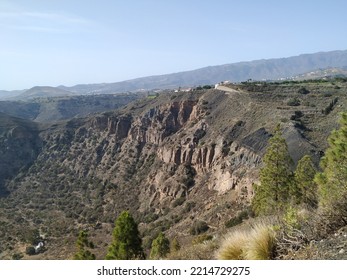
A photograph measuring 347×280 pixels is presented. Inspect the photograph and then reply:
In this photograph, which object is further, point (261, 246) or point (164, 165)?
point (164, 165)

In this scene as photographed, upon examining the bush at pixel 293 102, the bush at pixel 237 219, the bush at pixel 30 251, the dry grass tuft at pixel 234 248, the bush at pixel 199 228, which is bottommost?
the bush at pixel 30 251

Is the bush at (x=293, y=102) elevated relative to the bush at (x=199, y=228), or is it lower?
elevated

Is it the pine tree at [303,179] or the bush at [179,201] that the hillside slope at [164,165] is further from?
the pine tree at [303,179]

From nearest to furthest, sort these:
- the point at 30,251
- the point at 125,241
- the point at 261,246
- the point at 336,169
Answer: the point at 261,246, the point at 336,169, the point at 125,241, the point at 30,251

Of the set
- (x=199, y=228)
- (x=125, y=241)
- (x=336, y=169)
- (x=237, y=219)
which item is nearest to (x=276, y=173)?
(x=125, y=241)

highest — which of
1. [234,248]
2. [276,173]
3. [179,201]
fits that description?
[234,248]

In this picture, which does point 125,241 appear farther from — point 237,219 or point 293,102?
point 293,102

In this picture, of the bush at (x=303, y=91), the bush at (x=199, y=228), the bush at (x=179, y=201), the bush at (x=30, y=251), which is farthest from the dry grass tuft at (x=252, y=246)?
the bush at (x=303, y=91)

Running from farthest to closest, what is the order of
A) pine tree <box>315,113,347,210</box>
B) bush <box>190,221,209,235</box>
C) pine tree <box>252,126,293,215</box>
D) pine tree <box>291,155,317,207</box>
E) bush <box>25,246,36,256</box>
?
bush <box>25,246,36,256</box> → bush <box>190,221,209,235</box> → pine tree <box>252,126,293,215</box> → pine tree <box>291,155,317,207</box> → pine tree <box>315,113,347,210</box>

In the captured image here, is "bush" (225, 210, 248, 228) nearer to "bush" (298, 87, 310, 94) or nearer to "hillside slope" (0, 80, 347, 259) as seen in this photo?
"hillside slope" (0, 80, 347, 259)

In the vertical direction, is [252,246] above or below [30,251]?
above

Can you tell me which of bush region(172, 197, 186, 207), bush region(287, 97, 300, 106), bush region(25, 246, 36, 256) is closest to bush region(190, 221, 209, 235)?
bush region(172, 197, 186, 207)
